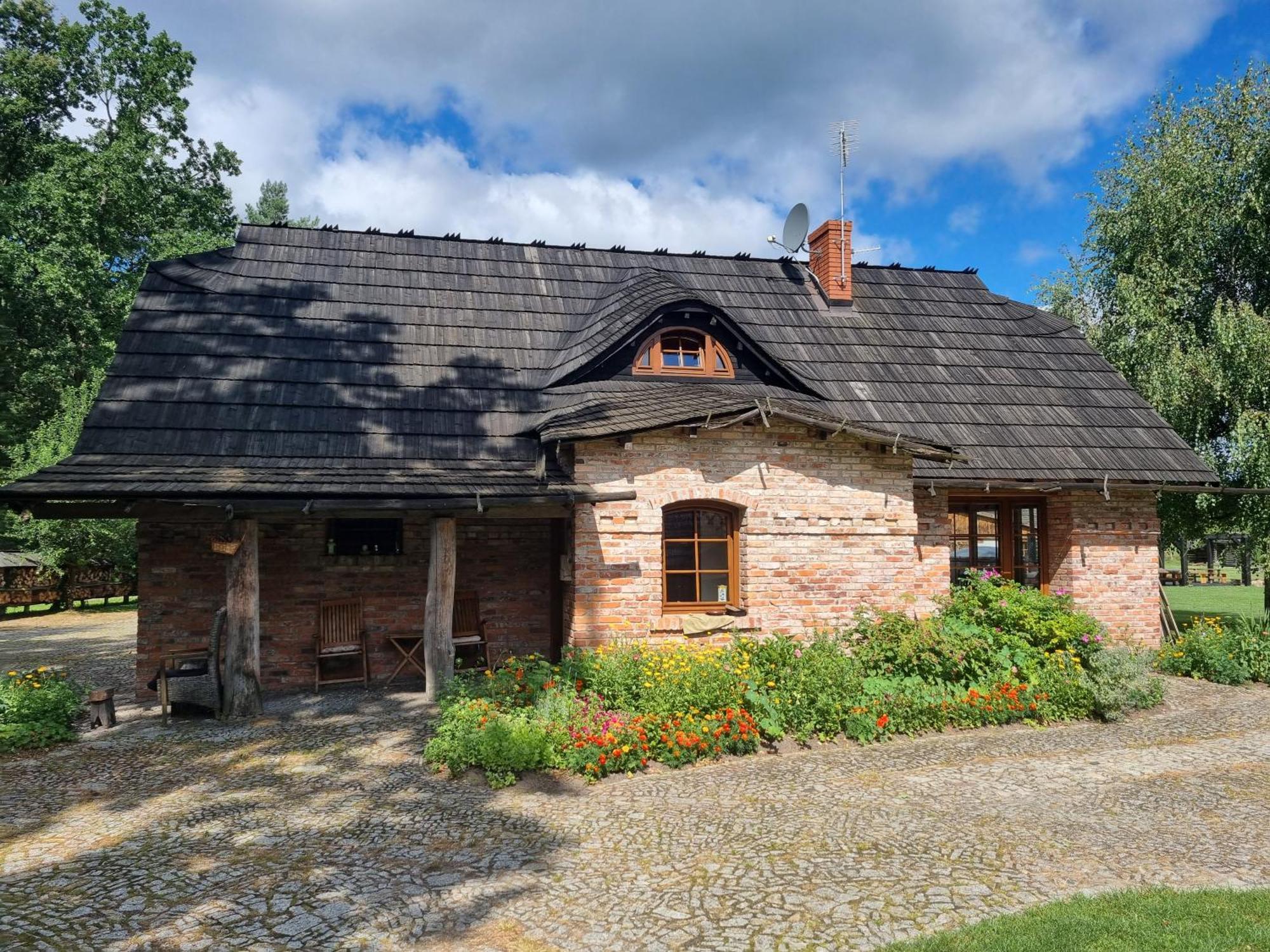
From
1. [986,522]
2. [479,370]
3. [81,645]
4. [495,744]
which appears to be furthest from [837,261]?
[81,645]

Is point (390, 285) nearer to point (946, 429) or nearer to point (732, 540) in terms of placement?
point (732, 540)

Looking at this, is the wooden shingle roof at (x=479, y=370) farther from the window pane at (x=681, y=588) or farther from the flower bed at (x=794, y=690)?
the flower bed at (x=794, y=690)

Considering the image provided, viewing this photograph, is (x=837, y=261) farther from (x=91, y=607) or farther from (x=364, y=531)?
(x=91, y=607)

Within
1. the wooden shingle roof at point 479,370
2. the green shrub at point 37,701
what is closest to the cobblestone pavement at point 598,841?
the green shrub at point 37,701

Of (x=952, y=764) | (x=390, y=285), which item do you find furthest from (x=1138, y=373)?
(x=390, y=285)

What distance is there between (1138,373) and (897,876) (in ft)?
44.8

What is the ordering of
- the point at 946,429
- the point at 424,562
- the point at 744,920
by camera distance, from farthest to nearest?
1. the point at 946,429
2. the point at 424,562
3. the point at 744,920

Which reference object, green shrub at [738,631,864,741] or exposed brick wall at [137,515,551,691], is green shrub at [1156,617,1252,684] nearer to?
green shrub at [738,631,864,741]

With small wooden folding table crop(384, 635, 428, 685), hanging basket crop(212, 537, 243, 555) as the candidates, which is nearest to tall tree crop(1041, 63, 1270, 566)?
small wooden folding table crop(384, 635, 428, 685)

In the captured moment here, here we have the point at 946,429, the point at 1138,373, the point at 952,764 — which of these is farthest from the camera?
the point at 1138,373

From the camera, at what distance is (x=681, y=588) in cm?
978

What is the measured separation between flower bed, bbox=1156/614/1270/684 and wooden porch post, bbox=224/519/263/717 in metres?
12.3

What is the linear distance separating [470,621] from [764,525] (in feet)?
14.3

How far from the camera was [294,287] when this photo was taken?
12398 millimetres
